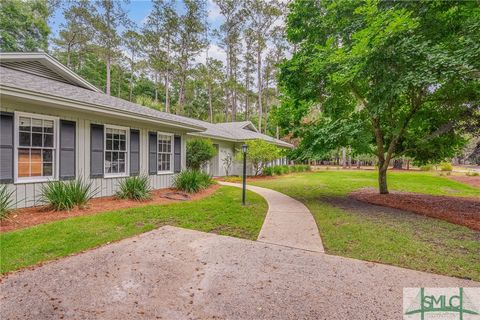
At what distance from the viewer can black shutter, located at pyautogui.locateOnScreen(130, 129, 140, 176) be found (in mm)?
9211

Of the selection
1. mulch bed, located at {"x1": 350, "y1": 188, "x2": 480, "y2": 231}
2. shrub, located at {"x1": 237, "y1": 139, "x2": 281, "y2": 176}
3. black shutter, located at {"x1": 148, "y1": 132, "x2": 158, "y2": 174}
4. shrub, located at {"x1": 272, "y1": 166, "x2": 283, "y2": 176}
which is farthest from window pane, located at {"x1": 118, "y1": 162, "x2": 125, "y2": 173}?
shrub, located at {"x1": 272, "y1": 166, "x2": 283, "y2": 176}

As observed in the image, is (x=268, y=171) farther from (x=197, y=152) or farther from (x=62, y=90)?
(x=62, y=90)

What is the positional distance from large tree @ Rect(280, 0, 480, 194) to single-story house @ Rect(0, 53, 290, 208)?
565 cm

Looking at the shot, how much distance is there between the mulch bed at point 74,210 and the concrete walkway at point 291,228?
3279mm

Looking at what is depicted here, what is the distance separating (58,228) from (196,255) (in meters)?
3.11

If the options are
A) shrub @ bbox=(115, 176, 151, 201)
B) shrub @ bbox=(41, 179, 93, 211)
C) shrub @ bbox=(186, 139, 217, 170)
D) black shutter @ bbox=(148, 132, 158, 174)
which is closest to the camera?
shrub @ bbox=(41, 179, 93, 211)

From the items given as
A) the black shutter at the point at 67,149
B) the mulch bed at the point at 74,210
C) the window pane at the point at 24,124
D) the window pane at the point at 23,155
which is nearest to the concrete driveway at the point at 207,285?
the mulch bed at the point at 74,210

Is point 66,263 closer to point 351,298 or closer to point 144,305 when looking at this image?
point 144,305

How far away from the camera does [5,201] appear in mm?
5566

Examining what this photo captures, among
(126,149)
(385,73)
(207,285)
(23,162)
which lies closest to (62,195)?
(23,162)

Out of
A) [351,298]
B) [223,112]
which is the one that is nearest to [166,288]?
[351,298]

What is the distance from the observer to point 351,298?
3023mm

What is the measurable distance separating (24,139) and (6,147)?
547 millimetres

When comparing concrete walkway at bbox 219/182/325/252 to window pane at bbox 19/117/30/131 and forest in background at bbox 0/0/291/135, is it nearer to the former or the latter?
window pane at bbox 19/117/30/131
